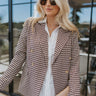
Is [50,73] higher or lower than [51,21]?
lower

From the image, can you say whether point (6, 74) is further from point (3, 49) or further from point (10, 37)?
point (3, 49)

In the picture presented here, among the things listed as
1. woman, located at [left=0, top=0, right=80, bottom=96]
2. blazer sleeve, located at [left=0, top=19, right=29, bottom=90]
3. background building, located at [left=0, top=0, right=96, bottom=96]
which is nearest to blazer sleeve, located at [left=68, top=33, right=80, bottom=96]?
woman, located at [left=0, top=0, right=80, bottom=96]

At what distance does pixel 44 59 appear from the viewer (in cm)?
106

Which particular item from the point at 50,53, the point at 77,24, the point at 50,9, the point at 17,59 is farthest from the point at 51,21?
the point at 77,24

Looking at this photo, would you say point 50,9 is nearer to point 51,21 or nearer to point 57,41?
point 51,21

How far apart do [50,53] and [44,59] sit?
0.22 feet

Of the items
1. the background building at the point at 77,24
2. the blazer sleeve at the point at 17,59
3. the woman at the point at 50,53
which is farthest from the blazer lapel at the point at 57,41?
the background building at the point at 77,24

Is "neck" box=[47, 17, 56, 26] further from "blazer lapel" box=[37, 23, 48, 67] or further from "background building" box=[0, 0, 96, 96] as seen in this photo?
"background building" box=[0, 0, 96, 96]

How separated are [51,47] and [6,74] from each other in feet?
1.39

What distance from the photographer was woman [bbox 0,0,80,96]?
1060mm

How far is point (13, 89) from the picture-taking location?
315 cm

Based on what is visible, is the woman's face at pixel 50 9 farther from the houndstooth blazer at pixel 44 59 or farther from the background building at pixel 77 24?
the background building at pixel 77 24

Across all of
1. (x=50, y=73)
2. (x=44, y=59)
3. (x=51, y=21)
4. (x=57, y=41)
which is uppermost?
(x=51, y=21)

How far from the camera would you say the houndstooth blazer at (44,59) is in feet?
3.47
